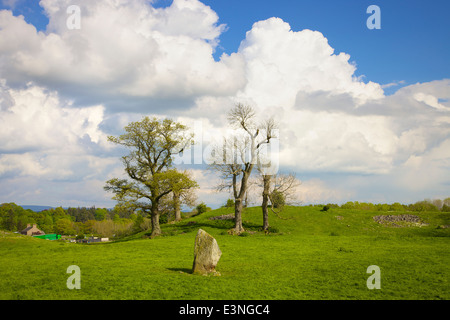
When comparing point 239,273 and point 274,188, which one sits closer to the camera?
point 239,273

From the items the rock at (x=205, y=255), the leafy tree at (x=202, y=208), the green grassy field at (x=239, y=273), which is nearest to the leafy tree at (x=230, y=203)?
the leafy tree at (x=202, y=208)

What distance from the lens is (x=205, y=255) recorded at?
17.1 meters

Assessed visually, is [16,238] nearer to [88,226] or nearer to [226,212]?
[226,212]

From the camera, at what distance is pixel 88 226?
17938 centimetres

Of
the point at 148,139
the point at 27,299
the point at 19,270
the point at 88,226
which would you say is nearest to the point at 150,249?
the point at 19,270

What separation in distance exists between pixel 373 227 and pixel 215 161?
2486 centimetres

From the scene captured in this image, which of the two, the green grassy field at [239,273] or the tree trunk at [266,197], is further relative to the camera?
the tree trunk at [266,197]

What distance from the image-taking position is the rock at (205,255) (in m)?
17.0

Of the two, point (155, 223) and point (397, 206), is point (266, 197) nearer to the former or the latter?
point (155, 223)

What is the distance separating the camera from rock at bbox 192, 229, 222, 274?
1702 centimetres

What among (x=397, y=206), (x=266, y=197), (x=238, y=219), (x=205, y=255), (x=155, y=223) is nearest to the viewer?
(x=205, y=255)

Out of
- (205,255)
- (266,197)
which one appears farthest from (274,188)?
(205,255)

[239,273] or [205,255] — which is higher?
[205,255]

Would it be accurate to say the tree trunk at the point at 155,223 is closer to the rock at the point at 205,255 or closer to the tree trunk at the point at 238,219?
the tree trunk at the point at 238,219
